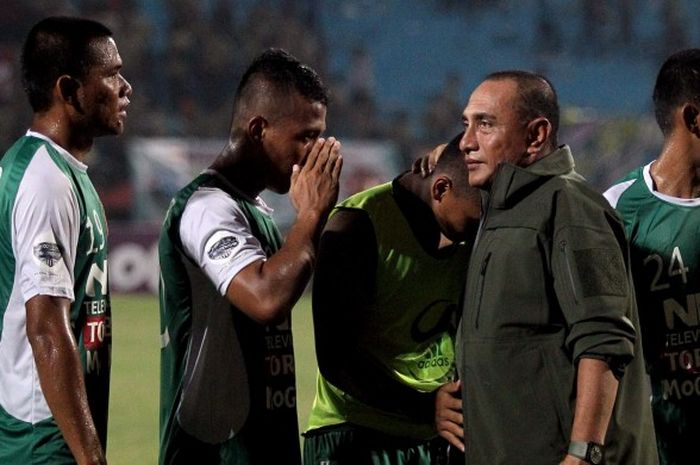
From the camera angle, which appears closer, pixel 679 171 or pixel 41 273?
pixel 41 273

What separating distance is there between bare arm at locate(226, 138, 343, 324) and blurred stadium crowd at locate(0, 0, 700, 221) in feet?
52.4

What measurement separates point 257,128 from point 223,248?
1.73 feet

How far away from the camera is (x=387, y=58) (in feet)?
81.9

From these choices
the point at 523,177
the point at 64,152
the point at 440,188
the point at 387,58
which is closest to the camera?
the point at 523,177

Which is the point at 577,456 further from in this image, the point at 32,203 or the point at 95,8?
the point at 95,8

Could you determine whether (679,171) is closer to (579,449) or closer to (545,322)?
(545,322)

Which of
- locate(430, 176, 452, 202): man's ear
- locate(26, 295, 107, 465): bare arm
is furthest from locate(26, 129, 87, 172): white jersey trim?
locate(430, 176, 452, 202): man's ear

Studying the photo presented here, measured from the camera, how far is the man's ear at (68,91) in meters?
3.85

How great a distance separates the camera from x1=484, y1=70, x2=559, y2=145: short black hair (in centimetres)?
340

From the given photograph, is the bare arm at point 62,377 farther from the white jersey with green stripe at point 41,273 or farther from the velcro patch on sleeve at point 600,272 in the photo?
the velcro patch on sleeve at point 600,272

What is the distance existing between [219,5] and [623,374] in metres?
21.0

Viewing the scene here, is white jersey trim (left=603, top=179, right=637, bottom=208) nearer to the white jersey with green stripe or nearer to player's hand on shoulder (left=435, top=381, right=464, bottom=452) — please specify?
player's hand on shoulder (left=435, top=381, right=464, bottom=452)

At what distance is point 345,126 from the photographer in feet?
72.9

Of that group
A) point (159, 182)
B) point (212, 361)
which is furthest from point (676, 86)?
point (159, 182)
